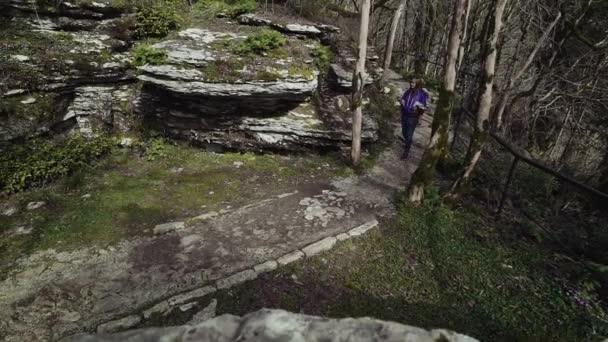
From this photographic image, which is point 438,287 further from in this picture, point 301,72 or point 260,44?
point 260,44

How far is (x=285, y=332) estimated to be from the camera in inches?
75.8

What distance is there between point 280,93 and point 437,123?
150 inches

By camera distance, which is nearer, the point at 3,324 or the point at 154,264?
the point at 3,324

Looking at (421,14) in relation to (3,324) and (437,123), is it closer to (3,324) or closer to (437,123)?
(437,123)

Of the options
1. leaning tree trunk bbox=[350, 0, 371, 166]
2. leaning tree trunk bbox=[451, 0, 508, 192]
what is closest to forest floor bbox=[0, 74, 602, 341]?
leaning tree trunk bbox=[350, 0, 371, 166]

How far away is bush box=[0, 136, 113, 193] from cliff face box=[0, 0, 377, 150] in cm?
39

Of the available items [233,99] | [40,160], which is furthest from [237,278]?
[40,160]

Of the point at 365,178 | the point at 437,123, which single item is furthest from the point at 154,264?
the point at 437,123

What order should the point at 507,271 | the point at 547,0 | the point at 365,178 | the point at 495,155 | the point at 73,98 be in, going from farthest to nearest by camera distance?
the point at 547,0
the point at 495,155
the point at 73,98
the point at 365,178
the point at 507,271

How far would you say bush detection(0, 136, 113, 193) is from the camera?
6.94 m

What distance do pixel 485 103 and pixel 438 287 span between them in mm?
3110

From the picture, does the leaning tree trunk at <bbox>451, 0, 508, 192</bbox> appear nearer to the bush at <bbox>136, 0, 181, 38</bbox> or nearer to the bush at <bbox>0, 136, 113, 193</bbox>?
the bush at <bbox>136, 0, 181, 38</bbox>

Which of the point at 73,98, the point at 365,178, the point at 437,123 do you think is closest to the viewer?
the point at 437,123

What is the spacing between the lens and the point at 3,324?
14.2 feet
